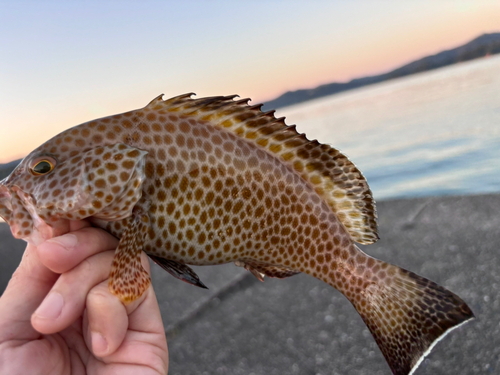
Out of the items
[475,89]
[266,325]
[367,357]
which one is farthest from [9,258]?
[475,89]

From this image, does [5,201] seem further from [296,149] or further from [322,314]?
[322,314]

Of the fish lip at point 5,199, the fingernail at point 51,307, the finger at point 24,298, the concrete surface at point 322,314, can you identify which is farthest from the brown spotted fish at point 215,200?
the concrete surface at point 322,314

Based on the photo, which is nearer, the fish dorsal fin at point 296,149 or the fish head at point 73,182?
the fish head at point 73,182

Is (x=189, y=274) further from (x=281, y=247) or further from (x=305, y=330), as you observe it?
(x=305, y=330)

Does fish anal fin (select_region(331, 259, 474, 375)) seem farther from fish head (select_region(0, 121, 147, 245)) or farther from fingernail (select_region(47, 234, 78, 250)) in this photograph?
fingernail (select_region(47, 234, 78, 250))

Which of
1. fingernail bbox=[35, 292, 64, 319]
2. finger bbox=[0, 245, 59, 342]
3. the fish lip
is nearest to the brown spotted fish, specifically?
the fish lip

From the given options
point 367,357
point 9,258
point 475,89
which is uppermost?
point 475,89

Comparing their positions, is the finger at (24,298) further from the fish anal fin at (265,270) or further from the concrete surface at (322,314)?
the concrete surface at (322,314)
